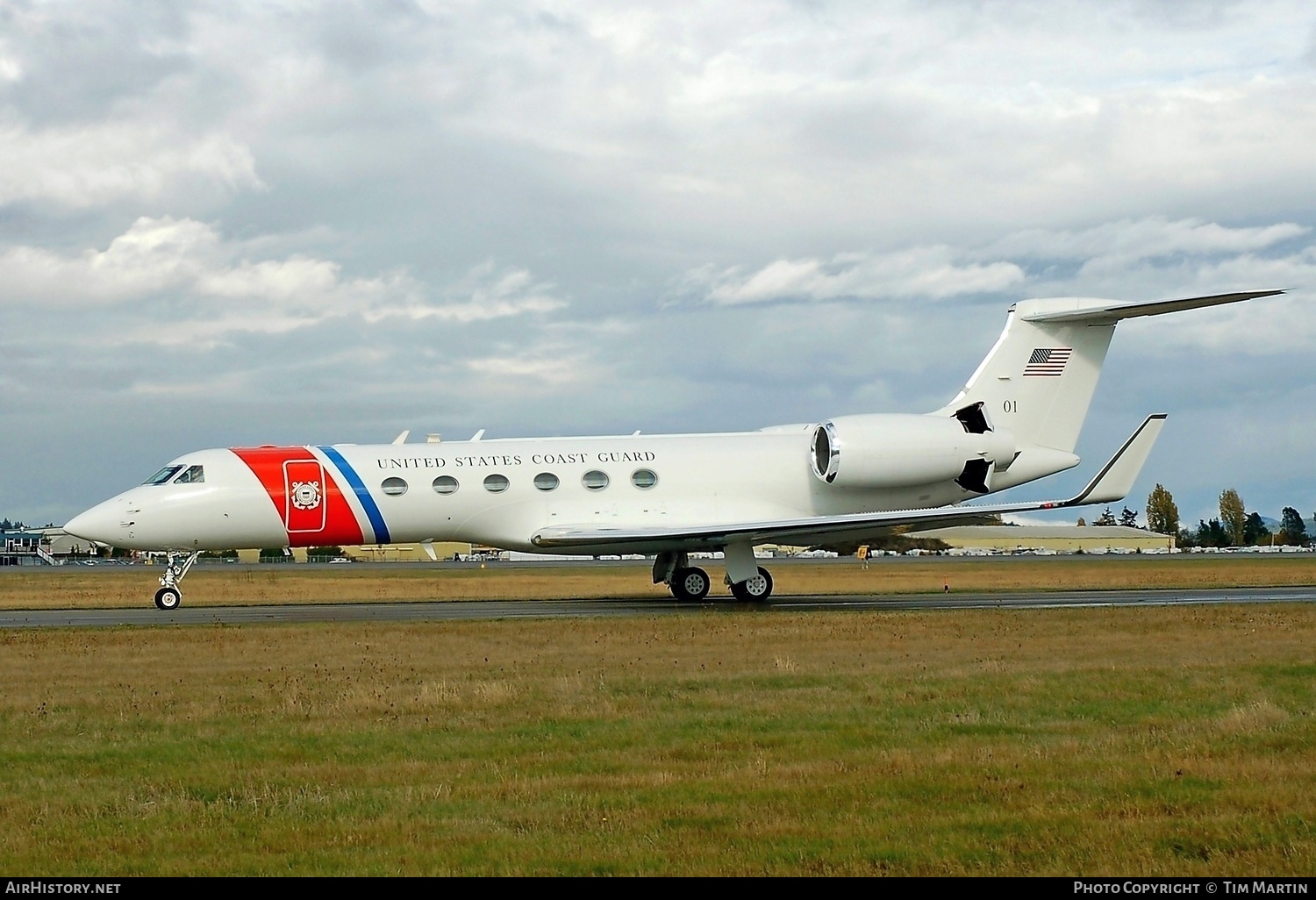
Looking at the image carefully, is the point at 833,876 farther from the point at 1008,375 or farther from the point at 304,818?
the point at 1008,375

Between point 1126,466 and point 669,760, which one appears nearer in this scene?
point 669,760

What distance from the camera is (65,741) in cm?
1006

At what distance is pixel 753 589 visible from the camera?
26.4m

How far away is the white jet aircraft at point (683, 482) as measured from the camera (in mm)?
25438

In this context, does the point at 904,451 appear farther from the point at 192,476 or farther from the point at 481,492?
the point at 192,476

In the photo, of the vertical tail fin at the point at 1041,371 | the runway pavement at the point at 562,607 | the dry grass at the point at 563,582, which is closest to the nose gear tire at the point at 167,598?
the runway pavement at the point at 562,607

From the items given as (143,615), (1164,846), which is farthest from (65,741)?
(143,615)

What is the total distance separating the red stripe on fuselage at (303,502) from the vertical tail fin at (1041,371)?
1283cm

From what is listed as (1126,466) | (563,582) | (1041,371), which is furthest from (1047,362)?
(563,582)

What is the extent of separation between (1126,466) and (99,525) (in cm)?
1948

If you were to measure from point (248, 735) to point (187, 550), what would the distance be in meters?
16.9

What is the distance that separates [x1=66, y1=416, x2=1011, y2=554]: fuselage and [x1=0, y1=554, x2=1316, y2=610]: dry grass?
12.9ft
